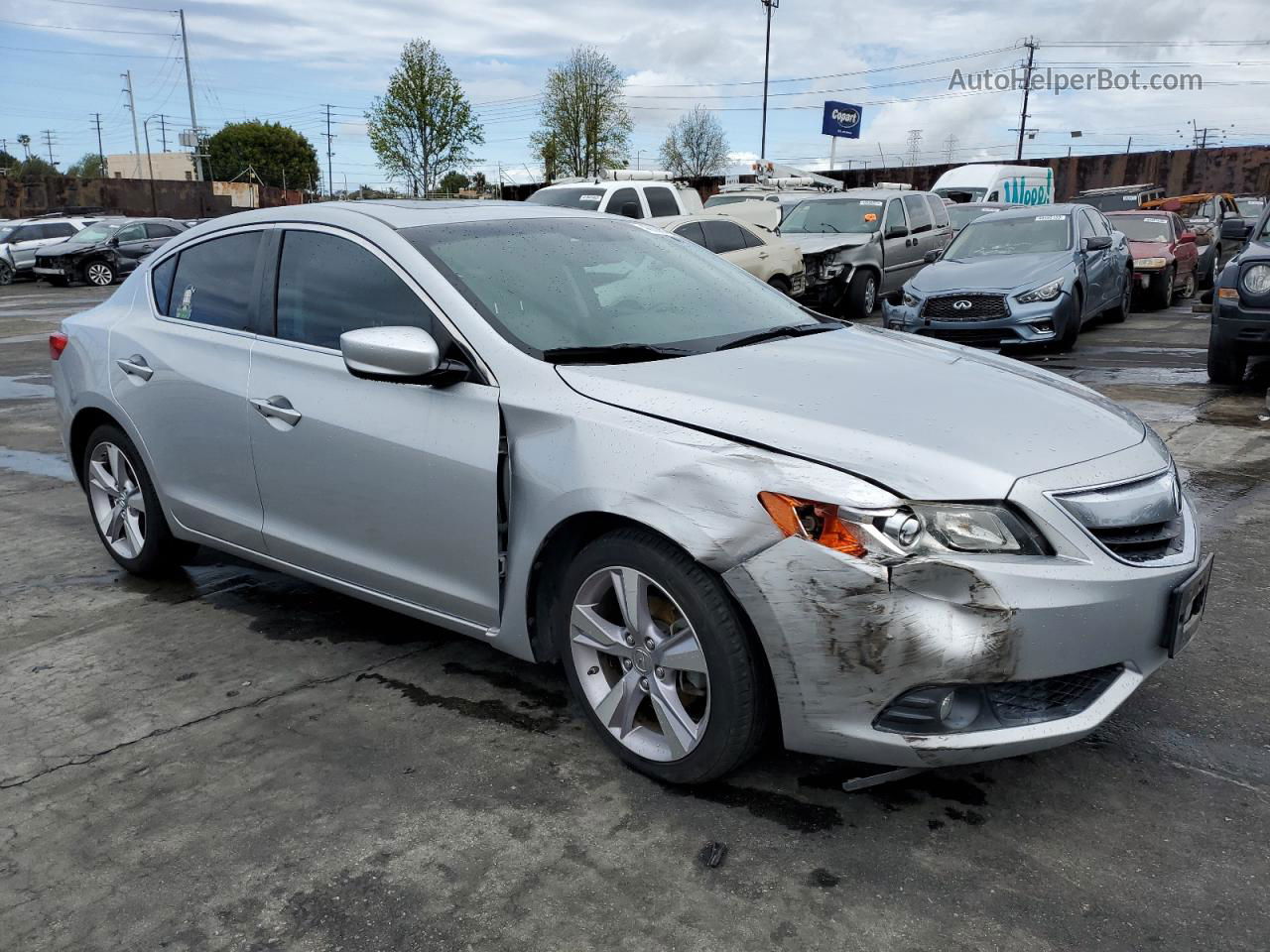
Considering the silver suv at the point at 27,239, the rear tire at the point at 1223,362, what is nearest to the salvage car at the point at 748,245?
the rear tire at the point at 1223,362

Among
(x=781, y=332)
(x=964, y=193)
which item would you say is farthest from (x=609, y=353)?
(x=964, y=193)

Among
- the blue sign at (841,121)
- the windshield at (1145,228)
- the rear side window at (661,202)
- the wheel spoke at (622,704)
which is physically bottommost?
the wheel spoke at (622,704)

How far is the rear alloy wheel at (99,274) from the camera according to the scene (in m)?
26.3

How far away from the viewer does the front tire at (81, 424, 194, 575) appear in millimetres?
4730

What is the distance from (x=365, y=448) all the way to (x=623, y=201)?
12.0m

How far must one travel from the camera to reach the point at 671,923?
8.11 ft

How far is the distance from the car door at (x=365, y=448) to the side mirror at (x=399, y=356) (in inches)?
2.9

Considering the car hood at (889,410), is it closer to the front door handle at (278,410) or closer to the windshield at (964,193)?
the front door handle at (278,410)

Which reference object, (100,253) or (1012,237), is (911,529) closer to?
(1012,237)

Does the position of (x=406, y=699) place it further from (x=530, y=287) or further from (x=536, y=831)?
(x=530, y=287)

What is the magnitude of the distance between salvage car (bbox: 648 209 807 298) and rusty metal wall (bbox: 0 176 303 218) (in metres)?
39.1

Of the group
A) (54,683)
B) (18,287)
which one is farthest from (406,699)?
(18,287)

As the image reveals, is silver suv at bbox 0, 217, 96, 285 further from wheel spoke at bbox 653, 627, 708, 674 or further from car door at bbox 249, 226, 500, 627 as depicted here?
Result: wheel spoke at bbox 653, 627, 708, 674

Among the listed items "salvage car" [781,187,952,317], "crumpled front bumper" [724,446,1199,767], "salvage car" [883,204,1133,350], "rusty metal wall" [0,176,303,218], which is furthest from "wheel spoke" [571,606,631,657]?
"rusty metal wall" [0,176,303,218]
